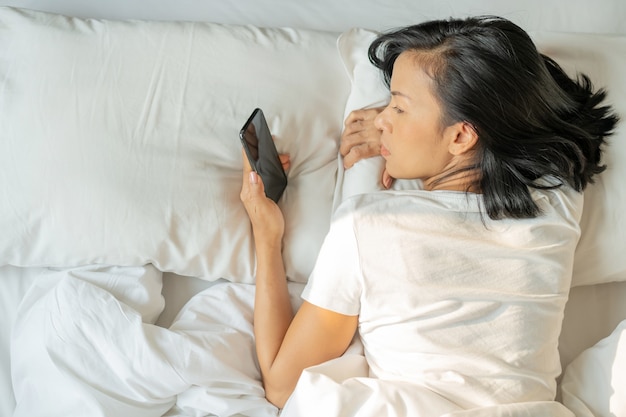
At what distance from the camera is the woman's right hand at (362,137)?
1.30 metres

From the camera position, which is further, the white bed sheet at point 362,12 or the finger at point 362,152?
the white bed sheet at point 362,12

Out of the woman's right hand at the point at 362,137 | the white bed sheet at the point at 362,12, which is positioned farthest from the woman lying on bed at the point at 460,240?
the white bed sheet at the point at 362,12

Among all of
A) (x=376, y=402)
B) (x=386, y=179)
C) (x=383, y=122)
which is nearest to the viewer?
(x=376, y=402)

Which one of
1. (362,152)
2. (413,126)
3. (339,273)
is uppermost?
(413,126)

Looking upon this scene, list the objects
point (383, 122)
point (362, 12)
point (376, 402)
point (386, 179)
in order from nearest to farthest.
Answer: point (376, 402)
point (383, 122)
point (386, 179)
point (362, 12)

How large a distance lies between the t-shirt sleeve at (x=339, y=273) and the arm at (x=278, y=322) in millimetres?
24

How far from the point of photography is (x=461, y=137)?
3.74ft

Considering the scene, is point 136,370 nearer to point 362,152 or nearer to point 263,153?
point 263,153

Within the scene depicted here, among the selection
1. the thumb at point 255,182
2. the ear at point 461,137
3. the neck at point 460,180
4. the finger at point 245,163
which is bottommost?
the thumb at point 255,182

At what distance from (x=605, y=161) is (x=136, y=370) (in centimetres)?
98

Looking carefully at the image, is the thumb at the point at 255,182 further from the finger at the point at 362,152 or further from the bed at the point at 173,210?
the finger at the point at 362,152

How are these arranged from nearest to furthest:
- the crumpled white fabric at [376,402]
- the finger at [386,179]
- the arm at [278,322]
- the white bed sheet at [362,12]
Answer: the crumpled white fabric at [376,402] < the arm at [278,322] < the finger at [386,179] < the white bed sheet at [362,12]

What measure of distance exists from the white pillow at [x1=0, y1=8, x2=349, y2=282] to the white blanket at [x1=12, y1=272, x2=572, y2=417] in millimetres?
118

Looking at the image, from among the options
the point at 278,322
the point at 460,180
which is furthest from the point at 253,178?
the point at 460,180
